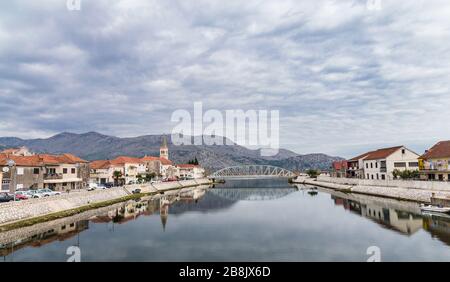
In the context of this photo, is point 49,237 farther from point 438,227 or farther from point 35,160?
point 438,227

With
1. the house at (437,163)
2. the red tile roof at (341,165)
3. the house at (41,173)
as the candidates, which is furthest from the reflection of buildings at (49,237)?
the red tile roof at (341,165)

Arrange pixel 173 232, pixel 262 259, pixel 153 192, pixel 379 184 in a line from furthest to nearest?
pixel 153 192 → pixel 379 184 → pixel 173 232 → pixel 262 259

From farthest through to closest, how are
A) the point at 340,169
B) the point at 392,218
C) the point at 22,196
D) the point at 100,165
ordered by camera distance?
the point at 340,169
the point at 100,165
the point at 22,196
the point at 392,218

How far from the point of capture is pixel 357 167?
82500mm

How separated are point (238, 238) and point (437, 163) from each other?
42.2 m

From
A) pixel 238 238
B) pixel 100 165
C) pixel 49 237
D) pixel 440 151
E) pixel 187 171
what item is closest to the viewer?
pixel 49 237

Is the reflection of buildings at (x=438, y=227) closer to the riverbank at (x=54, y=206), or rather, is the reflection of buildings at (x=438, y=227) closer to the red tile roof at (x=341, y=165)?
the riverbank at (x=54, y=206)

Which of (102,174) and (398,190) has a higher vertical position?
(102,174)

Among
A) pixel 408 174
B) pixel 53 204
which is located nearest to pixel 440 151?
pixel 408 174

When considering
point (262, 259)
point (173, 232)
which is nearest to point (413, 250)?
point (262, 259)

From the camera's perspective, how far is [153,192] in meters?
74.4

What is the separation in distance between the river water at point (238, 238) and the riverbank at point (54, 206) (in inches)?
44.1
